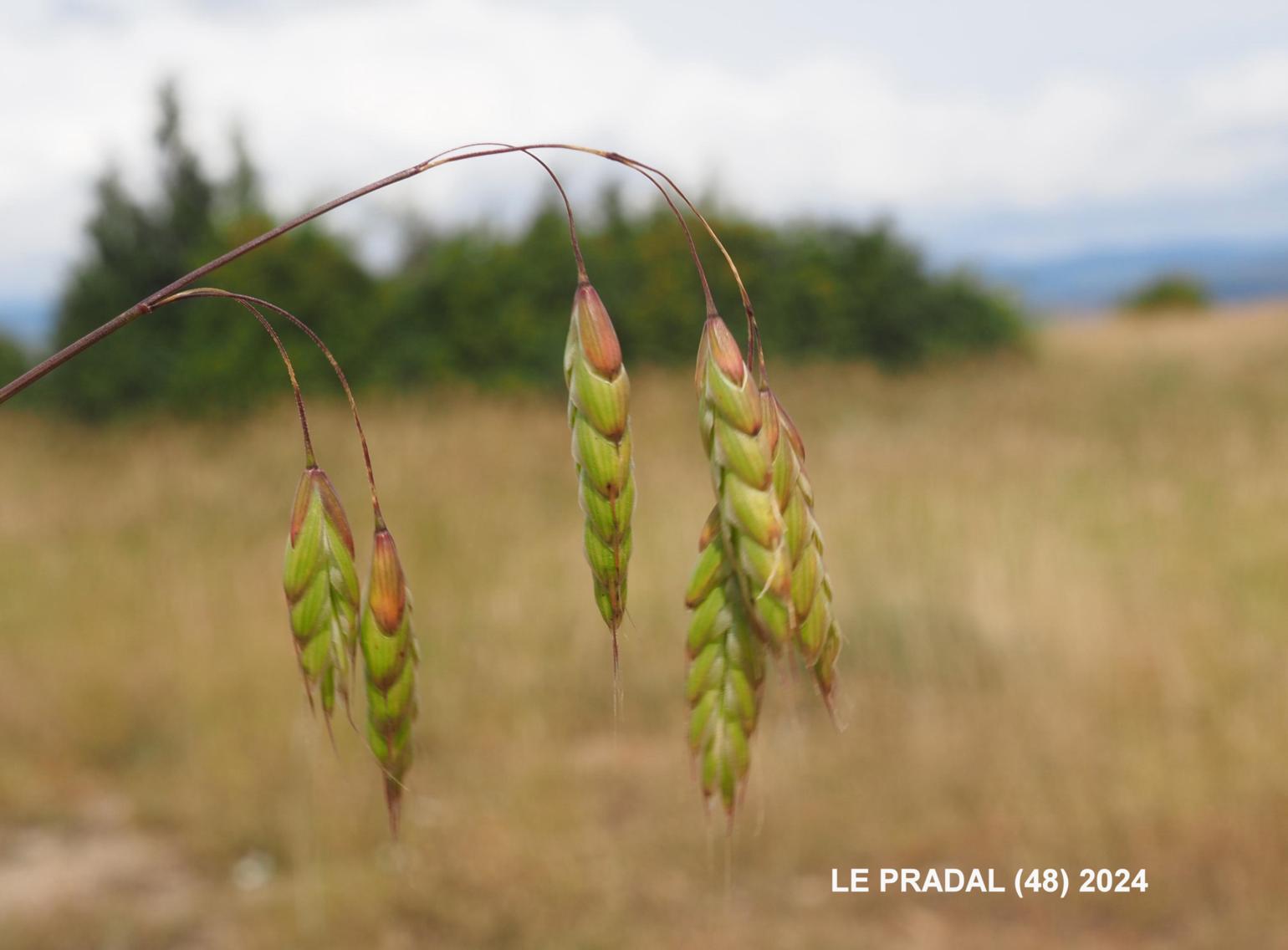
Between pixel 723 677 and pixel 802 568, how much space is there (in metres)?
0.11

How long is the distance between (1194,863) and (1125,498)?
120 inches

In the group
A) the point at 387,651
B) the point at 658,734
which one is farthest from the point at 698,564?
the point at 658,734

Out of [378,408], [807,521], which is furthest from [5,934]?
[378,408]

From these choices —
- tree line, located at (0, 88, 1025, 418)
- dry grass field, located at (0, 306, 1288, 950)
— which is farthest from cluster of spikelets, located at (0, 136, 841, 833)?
tree line, located at (0, 88, 1025, 418)

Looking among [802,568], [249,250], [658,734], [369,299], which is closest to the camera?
[249,250]

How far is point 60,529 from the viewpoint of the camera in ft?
21.4

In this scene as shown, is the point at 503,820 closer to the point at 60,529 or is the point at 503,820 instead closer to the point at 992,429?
the point at 60,529

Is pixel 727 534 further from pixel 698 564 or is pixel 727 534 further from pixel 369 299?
pixel 369 299

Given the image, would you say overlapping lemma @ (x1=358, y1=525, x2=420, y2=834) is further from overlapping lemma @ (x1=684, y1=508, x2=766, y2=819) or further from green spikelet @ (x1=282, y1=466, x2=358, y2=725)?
overlapping lemma @ (x1=684, y1=508, x2=766, y2=819)

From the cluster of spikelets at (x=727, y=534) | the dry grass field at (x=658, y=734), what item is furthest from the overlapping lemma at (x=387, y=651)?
the dry grass field at (x=658, y=734)

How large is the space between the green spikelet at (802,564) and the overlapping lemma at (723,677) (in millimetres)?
55

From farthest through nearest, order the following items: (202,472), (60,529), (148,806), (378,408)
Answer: (378,408)
(202,472)
(60,529)
(148,806)

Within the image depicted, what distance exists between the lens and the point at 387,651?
736 millimetres

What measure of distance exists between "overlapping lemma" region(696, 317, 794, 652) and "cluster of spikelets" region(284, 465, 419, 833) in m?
0.23
